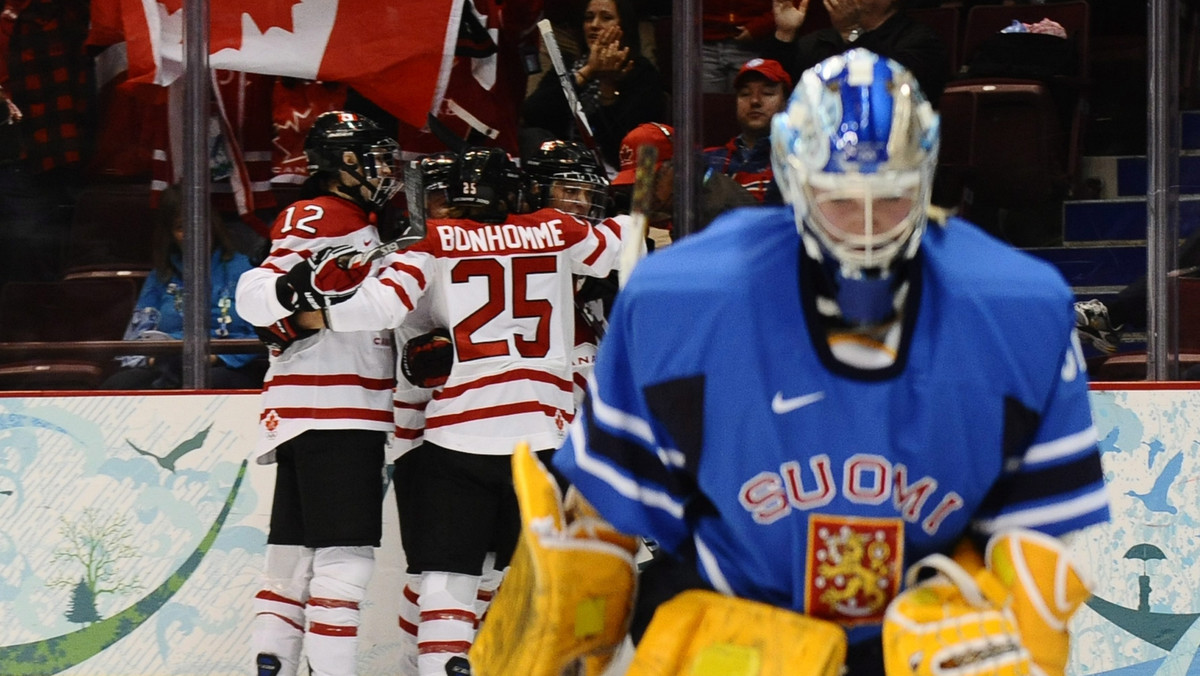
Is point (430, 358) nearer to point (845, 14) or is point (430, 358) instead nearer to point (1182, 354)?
point (845, 14)

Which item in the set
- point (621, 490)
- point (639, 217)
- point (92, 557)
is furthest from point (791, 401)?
point (92, 557)

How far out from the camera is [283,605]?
386 cm

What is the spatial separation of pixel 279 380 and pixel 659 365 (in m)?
2.26

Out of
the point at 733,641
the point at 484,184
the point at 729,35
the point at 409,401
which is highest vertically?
the point at 729,35

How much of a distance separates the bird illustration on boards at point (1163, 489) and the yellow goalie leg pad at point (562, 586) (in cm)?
244

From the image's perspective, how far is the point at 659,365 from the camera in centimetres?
170

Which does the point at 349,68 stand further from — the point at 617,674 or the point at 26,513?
the point at 617,674

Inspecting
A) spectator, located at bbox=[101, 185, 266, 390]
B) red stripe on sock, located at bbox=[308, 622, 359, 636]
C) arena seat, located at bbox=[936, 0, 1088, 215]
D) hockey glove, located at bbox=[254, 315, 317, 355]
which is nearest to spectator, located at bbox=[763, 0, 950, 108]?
arena seat, located at bbox=[936, 0, 1088, 215]

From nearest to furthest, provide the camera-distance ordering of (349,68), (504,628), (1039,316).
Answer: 1. (1039,316)
2. (504,628)
3. (349,68)

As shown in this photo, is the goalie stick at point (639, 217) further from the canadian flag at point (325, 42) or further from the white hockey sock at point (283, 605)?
the canadian flag at point (325, 42)

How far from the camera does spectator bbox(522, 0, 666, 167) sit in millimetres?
4348

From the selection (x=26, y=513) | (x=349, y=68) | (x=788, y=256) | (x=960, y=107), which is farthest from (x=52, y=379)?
(x=788, y=256)

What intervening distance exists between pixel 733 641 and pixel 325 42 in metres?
3.12

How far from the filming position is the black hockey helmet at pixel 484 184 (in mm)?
3750
